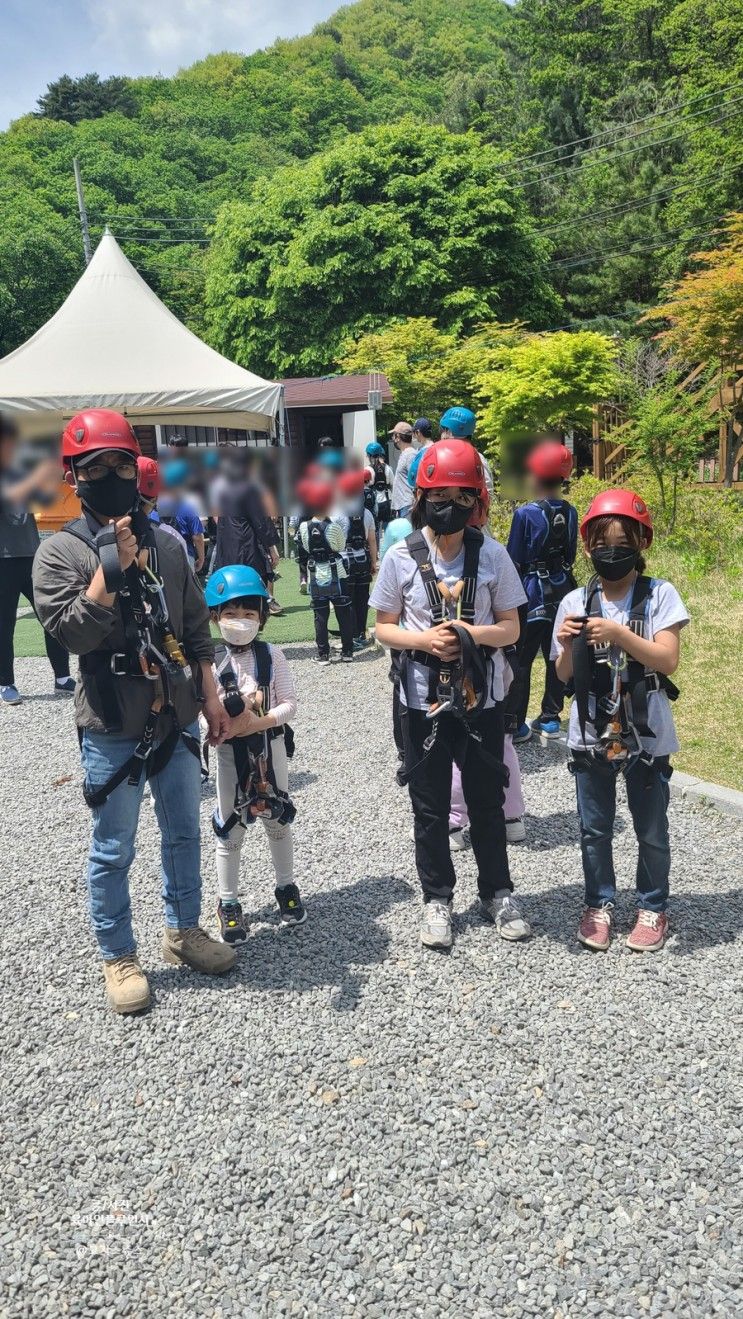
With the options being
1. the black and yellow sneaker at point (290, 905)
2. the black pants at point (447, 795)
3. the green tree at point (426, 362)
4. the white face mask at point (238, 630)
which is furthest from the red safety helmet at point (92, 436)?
the green tree at point (426, 362)

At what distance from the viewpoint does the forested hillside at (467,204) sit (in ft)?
97.4

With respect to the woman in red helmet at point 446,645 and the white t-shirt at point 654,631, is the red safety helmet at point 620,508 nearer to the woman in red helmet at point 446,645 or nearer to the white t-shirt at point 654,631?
the white t-shirt at point 654,631

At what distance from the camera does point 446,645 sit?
3355mm

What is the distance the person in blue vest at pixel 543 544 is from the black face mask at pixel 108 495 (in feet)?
9.10

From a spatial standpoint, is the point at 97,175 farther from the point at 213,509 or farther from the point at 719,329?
the point at 213,509

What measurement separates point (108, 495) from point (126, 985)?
5.89ft

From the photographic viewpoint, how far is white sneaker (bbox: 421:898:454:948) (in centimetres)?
367

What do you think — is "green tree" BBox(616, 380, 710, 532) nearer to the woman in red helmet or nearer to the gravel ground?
the gravel ground

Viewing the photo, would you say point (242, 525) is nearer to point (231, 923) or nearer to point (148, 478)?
point (148, 478)

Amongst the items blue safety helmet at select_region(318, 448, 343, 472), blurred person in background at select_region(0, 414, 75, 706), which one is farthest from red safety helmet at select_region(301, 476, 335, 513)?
blurred person in background at select_region(0, 414, 75, 706)

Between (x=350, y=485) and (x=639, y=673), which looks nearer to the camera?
(x=639, y=673)

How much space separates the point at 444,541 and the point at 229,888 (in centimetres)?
171

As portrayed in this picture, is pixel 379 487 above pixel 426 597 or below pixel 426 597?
above

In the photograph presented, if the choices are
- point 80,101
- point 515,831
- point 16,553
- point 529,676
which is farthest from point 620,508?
point 80,101
